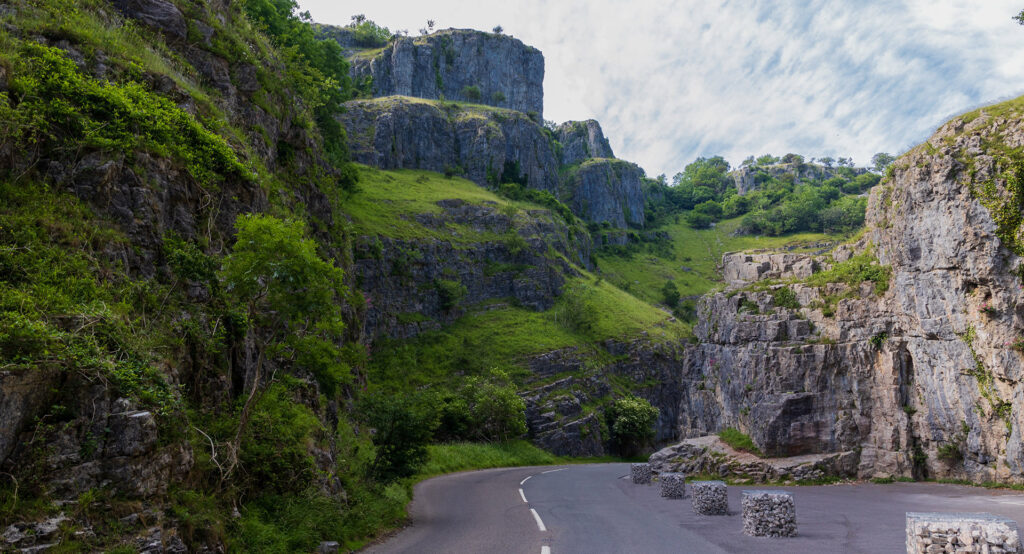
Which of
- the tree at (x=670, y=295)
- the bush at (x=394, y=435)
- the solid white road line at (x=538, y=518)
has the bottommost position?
→ the solid white road line at (x=538, y=518)

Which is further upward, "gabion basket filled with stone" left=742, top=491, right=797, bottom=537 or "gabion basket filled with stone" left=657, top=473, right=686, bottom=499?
"gabion basket filled with stone" left=742, top=491, right=797, bottom=537

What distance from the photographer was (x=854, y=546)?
10.8 m

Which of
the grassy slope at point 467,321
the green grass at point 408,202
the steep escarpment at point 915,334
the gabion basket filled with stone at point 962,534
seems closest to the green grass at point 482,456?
the grassy slope at point 467,321

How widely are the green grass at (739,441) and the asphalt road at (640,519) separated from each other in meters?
4.47

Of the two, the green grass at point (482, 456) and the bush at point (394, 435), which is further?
the green grass at point (482, 456)

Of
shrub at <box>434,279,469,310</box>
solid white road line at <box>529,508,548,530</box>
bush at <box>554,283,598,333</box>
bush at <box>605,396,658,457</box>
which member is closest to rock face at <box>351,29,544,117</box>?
bush at <box>554,283,598,333</box>

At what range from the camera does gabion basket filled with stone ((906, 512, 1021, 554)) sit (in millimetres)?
7027

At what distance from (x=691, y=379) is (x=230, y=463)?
3781 cm

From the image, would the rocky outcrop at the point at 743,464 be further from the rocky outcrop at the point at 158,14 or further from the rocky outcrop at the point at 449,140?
the rocky outcrop at the point at 449,140

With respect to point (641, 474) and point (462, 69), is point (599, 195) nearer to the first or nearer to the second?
point (462, 69)

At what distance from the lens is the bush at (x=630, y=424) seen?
5381cm

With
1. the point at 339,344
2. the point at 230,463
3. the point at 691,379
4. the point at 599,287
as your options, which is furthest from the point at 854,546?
the point at 599,287

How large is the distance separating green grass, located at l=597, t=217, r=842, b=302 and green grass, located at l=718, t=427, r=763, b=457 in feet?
227

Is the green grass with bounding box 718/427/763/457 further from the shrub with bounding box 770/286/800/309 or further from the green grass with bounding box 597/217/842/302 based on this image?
the green grass with bounding box 597/217/842/302
